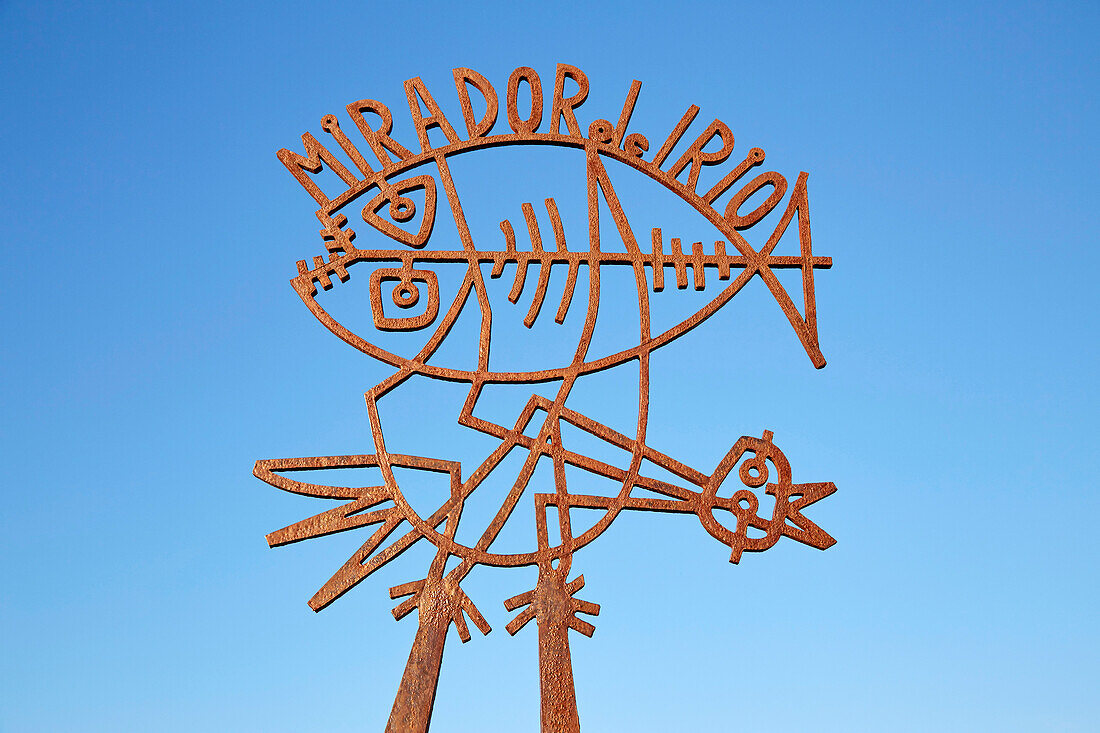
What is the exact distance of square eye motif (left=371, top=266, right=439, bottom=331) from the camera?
3.58m

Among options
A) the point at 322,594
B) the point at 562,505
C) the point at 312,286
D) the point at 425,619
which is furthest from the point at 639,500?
the point at 312,286

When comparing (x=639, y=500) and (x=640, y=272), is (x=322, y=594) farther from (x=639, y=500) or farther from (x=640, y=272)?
(x=640, y=272)

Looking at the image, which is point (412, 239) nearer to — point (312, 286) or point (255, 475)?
point (312, 286)

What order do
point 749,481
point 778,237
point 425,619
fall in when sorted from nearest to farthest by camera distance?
point 425,619 → point 749,481 → point 778,237

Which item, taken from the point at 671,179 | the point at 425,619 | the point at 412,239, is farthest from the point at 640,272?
the point at 425,619

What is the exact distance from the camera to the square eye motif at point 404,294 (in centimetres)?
358

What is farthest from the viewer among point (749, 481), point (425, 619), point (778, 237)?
point (778, 237)

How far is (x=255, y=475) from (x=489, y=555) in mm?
706

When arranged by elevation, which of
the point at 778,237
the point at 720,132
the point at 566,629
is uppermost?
the point at 720,132

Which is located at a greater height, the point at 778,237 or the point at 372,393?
the point at 778,237

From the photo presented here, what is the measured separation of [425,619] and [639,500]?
691mm

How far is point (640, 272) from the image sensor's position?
369 centimetres

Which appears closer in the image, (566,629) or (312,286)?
(566,629)

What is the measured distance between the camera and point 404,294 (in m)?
3.61
